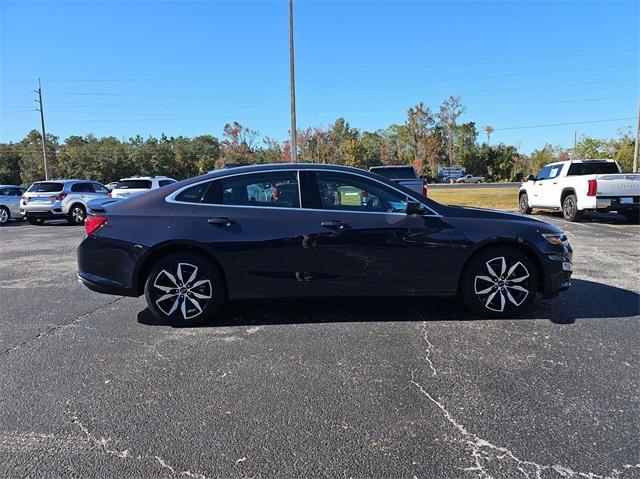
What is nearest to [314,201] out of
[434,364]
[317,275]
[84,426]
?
[317,275]

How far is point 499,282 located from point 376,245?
133 centimetres

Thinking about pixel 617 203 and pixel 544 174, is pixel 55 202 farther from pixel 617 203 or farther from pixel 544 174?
pixel 617 203

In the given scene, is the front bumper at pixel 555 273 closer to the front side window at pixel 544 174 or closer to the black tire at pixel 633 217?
the black tire at pixel 633 217

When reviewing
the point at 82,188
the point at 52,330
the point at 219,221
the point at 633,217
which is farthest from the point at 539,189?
the point at 82,188

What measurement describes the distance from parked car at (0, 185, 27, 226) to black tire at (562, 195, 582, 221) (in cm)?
1981

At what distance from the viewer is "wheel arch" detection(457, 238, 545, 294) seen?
4.63 meters

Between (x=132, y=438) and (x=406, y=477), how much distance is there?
160cm

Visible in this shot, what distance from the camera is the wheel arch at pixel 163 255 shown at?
4543 millimetres

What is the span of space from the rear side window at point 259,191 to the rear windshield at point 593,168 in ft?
41.3

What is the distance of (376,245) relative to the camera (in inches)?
179

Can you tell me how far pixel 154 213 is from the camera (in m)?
4.56

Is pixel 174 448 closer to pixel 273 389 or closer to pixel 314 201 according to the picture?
pixel 273 389

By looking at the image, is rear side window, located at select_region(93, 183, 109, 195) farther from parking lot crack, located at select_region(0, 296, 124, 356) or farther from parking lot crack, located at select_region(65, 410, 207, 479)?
parking lot crack, located at select_region(65, 410, 207, 479)

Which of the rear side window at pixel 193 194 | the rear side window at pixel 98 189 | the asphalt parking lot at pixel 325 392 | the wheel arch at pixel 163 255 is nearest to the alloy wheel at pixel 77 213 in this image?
the rear side window at pixel 98 189
